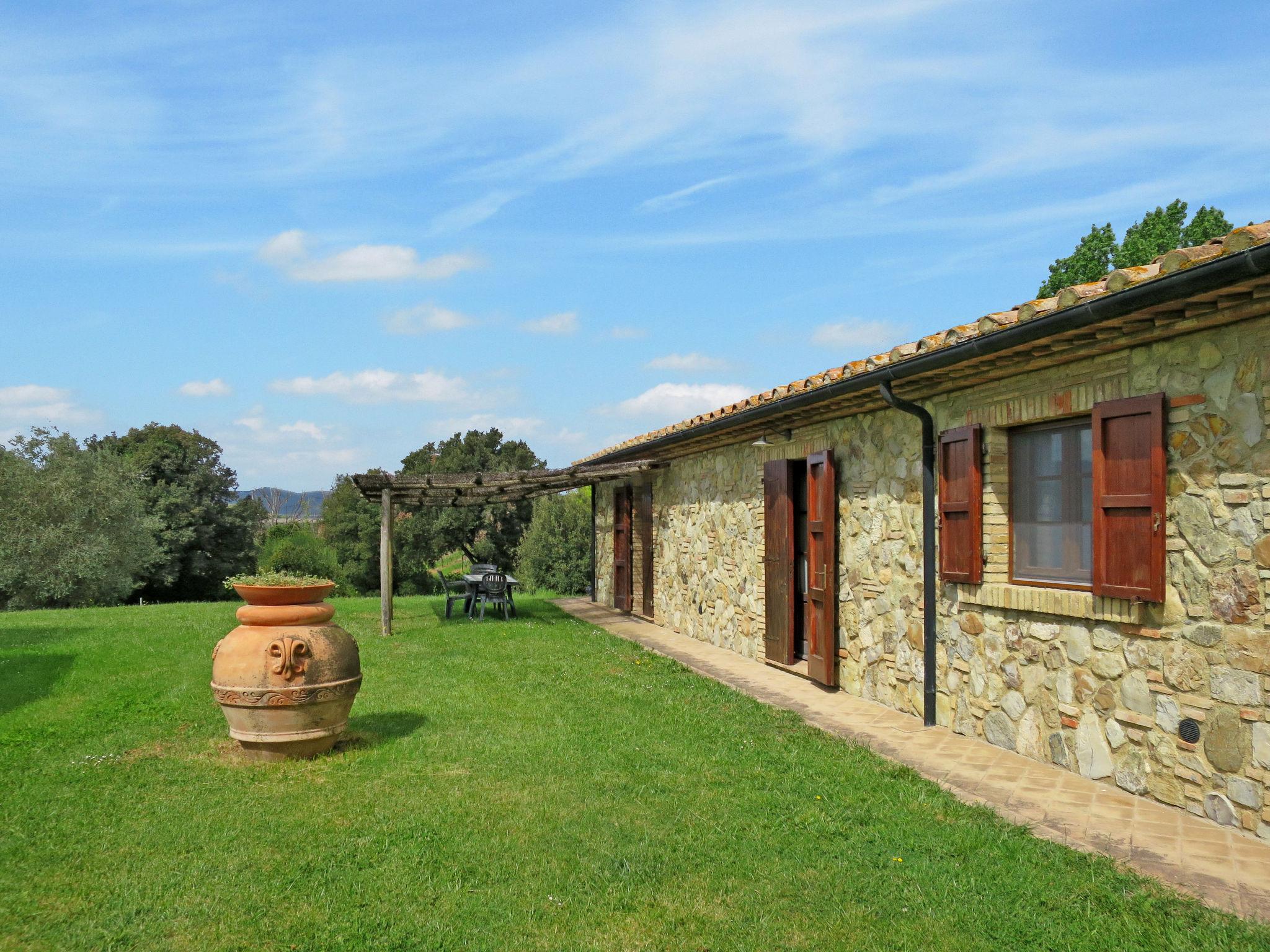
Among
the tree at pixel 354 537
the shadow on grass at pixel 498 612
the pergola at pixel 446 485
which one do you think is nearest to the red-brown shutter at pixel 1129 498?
the pergola at pixel 446 485

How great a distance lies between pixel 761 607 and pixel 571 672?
240 centimetres

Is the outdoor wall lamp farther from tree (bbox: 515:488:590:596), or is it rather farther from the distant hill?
the distant hill

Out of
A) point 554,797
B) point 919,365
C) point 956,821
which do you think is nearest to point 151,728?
point 554,797

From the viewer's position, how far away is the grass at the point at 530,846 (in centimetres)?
343

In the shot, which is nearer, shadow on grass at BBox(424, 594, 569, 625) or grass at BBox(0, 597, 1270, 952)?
grass at BBox(0, 597, 1270, 952)

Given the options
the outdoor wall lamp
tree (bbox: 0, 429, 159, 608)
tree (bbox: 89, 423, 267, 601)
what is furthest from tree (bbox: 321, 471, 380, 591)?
the outdoor wall lamp

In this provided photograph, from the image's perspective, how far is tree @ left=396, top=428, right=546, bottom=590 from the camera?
29.9 m

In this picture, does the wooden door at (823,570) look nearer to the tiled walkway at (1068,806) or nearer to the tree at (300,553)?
the tiled walkway at (1068,806)

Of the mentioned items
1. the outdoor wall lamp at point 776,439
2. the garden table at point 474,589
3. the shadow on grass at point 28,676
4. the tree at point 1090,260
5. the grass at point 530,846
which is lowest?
the shadow on grass at point 28,676

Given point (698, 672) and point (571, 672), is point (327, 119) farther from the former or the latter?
point (698, 672)

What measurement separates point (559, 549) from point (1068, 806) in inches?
686

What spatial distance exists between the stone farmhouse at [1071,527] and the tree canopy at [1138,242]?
49.1 ft

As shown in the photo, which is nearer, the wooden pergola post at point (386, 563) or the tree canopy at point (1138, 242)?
the wooden pergola post at point (386, 563)

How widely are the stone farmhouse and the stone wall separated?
13mm
